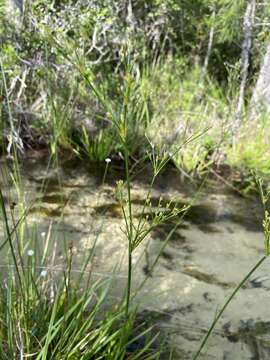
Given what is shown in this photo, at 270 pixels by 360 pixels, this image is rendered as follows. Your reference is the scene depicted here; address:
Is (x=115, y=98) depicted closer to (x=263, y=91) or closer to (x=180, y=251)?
(x=263, y=91)

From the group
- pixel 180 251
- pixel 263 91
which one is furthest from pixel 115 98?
pixel 180 251

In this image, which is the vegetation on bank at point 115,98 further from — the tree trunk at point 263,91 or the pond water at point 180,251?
the pond water at point 180,251

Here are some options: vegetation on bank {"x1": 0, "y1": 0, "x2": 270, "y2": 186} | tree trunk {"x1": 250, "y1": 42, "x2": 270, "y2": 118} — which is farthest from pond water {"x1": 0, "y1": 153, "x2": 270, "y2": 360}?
tree trunk {"x1": 250, "y1": 42, "x2": 270, "y2": 118}

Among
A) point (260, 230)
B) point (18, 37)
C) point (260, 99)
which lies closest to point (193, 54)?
point (260, 99)

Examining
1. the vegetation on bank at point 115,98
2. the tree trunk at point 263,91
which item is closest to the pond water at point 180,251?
the vegetation on bank at point 115,98

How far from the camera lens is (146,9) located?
15.0 feet

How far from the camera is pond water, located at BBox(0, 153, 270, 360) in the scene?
1.95 m

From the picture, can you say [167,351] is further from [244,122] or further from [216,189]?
[244,122]

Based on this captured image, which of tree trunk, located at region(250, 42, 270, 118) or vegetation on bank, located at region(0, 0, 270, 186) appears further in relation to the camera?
tree trunk, located at region(250, 42, 270, 118)

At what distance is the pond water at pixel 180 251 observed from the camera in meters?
Result: 1.95

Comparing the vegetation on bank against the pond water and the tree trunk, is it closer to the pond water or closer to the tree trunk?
the tree trunk

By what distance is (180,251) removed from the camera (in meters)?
2.59

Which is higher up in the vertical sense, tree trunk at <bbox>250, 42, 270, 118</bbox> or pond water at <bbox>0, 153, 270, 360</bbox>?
tree trunk at <bbox>250, 42, 270, 118</bbox>

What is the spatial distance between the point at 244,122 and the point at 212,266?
68.2 inches
